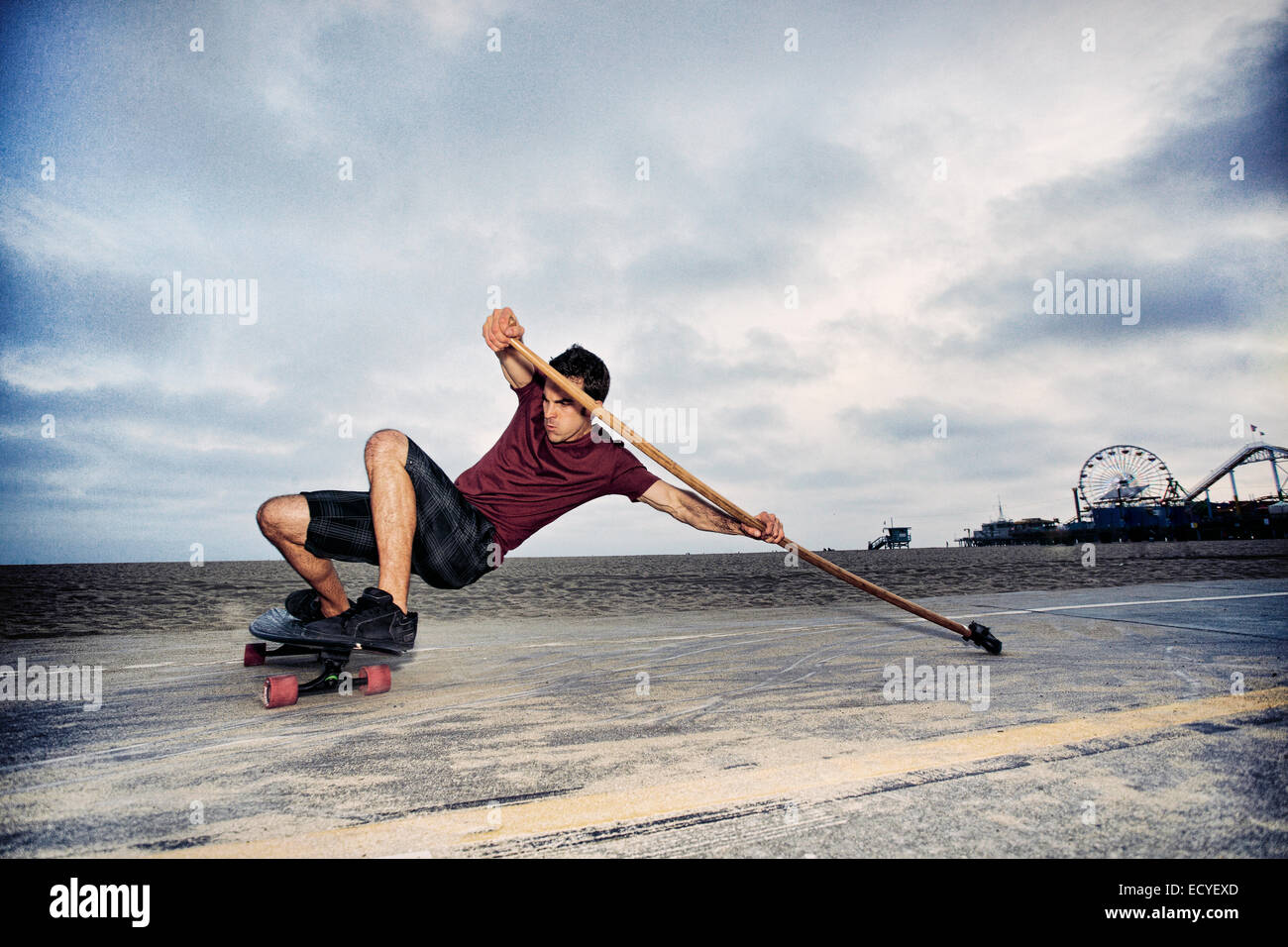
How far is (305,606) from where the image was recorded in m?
4.18

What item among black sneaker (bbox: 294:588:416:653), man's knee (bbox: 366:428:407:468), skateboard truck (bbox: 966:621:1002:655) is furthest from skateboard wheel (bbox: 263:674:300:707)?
skateboard truck (bbox: 966:621:1002:655)

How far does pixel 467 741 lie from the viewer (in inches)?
98.0

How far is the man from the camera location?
353 cm

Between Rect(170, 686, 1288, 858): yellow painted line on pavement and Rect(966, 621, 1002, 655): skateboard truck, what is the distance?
77.2 inches

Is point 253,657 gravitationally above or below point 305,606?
below

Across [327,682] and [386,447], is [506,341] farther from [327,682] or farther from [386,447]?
[327,682]

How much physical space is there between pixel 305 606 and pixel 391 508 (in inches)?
48.8

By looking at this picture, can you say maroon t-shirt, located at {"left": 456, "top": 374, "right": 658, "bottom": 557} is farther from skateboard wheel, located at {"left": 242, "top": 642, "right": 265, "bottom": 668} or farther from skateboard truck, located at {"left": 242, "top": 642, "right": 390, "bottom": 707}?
skateboard wheel, located at {"left": 242, "top": 642, "right": 265, "bottom": 668}

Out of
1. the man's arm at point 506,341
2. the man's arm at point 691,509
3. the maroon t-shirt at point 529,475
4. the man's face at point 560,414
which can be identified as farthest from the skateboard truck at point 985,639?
the man's arm at point 506,341

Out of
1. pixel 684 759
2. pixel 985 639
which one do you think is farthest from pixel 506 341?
pixel 985 639

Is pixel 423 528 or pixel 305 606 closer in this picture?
pixel 423 528

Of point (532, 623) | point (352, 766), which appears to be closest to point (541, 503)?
point (352, 766)

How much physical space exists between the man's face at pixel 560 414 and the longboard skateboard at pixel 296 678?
5.51 feet
